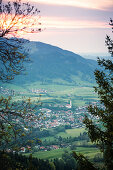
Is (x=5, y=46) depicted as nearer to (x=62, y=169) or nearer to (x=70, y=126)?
(x=62, y=169)

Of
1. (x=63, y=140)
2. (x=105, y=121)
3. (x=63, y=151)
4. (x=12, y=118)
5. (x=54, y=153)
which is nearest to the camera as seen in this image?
(x=12, y=118)

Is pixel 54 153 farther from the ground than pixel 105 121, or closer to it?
closer to it

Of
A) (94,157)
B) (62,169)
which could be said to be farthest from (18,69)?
(94,157)

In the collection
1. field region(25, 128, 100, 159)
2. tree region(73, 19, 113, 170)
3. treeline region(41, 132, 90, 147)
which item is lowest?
treeline region(41, 132, 90, 147)

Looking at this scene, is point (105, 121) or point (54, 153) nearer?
point (105, 121)

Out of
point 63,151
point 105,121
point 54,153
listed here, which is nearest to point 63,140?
point 63,151

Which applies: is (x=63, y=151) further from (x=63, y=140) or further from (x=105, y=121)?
(x=105, y=121)

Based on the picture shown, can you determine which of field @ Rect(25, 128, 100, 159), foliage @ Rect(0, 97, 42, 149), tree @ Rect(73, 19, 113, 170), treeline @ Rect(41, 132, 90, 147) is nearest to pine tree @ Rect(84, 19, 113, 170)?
tree @ Rect(73, 19, 113, 170)

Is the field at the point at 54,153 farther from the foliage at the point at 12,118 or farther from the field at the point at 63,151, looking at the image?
the foliage at the point at 12,118

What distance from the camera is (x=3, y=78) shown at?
303 inches

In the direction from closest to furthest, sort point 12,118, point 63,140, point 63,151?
point 12,118 < point 63,151 < point 63,140

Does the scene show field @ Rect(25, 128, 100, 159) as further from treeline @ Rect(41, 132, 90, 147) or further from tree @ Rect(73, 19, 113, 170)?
tree @ Rect(73, 19, 113, 170)

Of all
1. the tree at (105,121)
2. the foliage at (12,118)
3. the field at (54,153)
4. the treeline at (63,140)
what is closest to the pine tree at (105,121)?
the tree at (105,121)

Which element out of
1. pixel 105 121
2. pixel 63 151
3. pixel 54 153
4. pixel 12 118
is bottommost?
pixel 63 151
